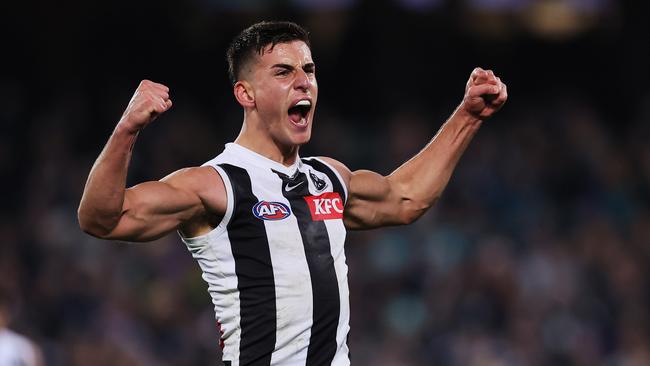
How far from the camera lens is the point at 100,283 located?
9.67 m

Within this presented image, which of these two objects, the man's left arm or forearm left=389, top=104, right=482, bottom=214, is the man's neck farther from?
forearm left=389, top=104, right=482, bottom=214

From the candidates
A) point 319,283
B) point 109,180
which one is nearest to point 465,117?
point 319,283

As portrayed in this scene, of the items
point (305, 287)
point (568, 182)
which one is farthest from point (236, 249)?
point (568, 182)

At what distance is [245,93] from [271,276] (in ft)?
A: 2.35

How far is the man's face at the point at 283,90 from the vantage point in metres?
4.22

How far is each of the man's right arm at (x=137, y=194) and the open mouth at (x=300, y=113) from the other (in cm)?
40

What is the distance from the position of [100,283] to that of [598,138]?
474cm

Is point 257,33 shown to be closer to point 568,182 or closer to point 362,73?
point 568,182

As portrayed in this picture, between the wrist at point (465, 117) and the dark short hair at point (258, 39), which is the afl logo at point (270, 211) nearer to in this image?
the dark short hair at point (258, 39)

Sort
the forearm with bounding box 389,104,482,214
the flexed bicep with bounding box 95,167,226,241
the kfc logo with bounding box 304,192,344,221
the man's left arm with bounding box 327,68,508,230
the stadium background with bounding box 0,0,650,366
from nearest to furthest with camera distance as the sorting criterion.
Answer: the flexed bicep with bounding box 95,167,226,241 < the kfc logo with bounding box 304,192,344,221 < the man's left arm with bounding box 327,68,508,230 < the forearm with bounding box 389,104,482,214 < the stadium background with bounding box 0,0,650,366

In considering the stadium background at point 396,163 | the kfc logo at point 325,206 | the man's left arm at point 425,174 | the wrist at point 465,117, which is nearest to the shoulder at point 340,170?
the man's left arm at point 425,174

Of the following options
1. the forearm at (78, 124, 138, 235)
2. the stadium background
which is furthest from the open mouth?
the stadium background

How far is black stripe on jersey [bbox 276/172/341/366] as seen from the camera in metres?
4.08

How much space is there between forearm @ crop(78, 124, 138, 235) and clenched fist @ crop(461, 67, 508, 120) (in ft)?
5.22
